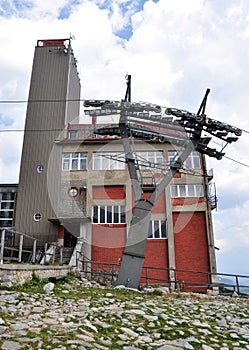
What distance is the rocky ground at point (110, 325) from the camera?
191 inches

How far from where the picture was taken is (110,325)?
601 cm

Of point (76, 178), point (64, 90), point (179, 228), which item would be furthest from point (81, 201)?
point (64, 90)

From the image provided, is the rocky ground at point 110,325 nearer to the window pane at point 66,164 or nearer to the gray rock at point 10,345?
the gray rock at point 10,345

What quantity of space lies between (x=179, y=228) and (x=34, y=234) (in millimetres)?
11038

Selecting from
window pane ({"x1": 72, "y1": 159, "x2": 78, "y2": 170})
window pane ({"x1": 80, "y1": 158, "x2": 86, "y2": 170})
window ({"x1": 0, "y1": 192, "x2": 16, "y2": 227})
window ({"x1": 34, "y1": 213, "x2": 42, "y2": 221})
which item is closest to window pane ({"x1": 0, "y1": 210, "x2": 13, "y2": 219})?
window ({"x1": 0, "y1": 192, "x2": 16, "y2": 227})

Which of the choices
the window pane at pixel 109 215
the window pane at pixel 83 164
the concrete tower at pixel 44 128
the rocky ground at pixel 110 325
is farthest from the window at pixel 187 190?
the rocky ground at pixel 110 325

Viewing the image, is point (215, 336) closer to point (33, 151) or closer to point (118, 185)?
point (118, 185)

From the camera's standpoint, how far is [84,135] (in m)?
28.4

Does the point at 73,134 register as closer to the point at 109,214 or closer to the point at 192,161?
the point at 109,214

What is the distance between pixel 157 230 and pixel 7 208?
12.4 metres

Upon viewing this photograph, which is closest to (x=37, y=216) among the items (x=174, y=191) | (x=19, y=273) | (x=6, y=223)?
(x=6, y=223)

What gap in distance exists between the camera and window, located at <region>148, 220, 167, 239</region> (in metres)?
24.8

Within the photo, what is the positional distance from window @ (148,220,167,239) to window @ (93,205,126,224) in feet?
7.35

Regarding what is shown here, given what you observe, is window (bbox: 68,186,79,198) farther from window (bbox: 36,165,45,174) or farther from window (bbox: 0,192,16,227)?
window (bbox: 0,192,16,227)
